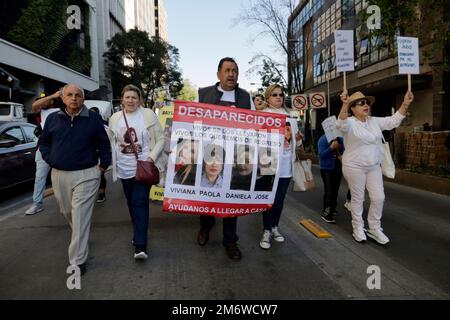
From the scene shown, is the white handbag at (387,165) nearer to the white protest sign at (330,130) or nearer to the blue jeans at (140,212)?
the white protest sign at (330,130)

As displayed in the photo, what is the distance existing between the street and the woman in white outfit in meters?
0.28

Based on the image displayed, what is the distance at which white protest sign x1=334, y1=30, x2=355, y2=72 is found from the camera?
6.81 m

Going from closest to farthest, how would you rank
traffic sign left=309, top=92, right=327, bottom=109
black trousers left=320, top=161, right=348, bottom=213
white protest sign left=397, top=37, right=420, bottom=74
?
white protest sign left=397, top=37, right=420, bottom=74, black trousers left=320, top=161, right=348, bottom=213, traffic sign left=309, top=92, right=327, bottom=109

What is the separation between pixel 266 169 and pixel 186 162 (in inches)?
34.0

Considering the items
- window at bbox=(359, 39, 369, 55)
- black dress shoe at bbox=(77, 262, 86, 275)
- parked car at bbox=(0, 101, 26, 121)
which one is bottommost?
black dress shoe at bbox=(77, 262, 86, 275)

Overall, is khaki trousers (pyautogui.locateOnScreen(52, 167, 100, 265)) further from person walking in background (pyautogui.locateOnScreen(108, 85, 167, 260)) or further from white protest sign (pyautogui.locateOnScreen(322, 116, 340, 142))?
white protest sign (pyautogui.locateOnScreen(322, 116, 340, 142))

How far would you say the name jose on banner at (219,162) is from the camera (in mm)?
4016

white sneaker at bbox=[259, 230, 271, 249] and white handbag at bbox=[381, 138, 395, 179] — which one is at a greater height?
white handbag at bbox=[381, 138, 395, 179]

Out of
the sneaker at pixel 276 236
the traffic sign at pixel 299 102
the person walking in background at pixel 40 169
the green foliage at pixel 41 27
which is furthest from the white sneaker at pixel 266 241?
the green foliage at pixel 41 27

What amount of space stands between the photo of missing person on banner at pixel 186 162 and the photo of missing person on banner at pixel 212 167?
0.10 m

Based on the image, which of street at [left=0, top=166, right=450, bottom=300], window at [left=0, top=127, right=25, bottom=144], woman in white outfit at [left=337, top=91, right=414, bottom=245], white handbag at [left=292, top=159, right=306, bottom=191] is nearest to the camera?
street at [left=0, top=166, right=450, bottom=300]

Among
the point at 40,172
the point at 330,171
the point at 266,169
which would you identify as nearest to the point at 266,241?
the point at 266,169

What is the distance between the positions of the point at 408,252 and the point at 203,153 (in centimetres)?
272

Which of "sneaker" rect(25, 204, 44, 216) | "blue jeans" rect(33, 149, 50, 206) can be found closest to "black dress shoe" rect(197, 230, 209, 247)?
"blue jeans" rect(33, 149, 50, 206)
